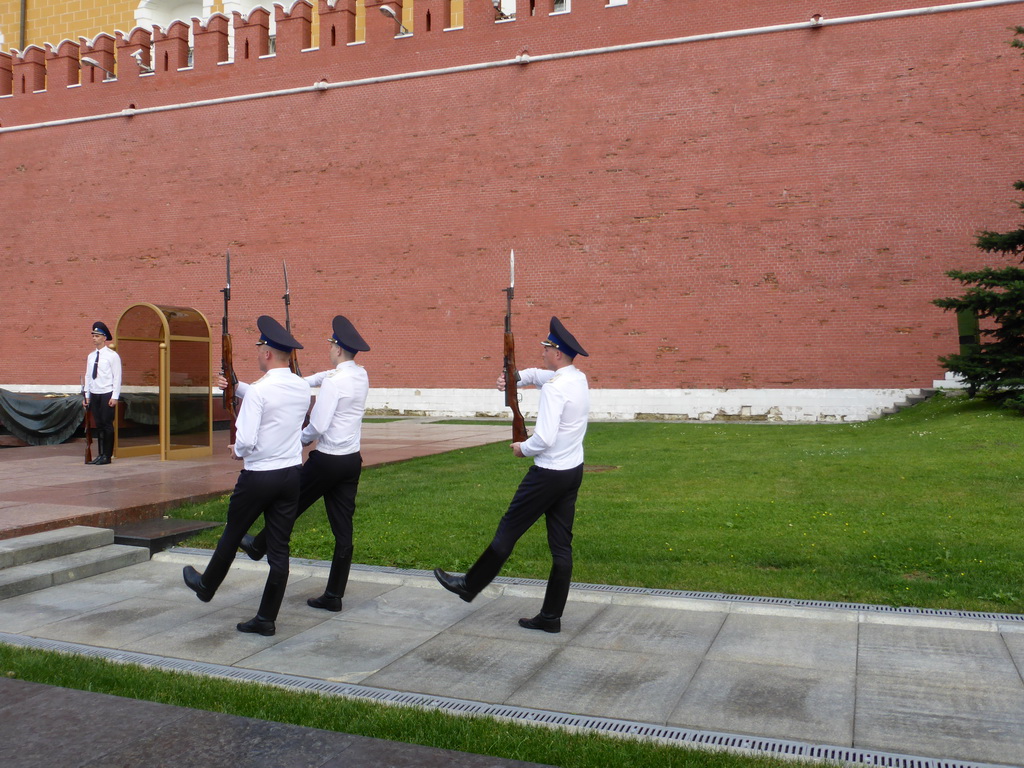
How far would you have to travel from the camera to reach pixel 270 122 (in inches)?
920

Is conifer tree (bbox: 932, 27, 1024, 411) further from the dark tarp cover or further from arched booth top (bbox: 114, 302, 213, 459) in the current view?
the dark tarp cover

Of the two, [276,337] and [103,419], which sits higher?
[276,337]

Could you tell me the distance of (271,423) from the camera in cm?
521

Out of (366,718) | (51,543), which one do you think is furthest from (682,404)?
(366,718)

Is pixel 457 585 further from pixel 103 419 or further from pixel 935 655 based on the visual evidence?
pixel 103 419

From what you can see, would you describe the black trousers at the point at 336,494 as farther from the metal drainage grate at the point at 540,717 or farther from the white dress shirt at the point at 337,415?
the metal drainage grate at the point at 540,717

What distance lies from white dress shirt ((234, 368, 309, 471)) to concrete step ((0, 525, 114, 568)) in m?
2.66

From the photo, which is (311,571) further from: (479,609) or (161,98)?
(161,98)

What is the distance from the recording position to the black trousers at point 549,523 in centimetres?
523

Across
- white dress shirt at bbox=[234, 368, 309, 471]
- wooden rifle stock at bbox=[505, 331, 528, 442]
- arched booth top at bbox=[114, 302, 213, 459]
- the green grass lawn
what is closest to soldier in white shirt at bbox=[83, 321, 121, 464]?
arched booth top at bbox=[114, 302, 213, 459]

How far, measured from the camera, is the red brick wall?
18625mm

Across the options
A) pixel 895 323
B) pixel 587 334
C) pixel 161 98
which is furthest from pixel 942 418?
pixel 161 98

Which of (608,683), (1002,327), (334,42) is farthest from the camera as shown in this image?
(334,42)

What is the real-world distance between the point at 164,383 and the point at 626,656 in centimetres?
951
